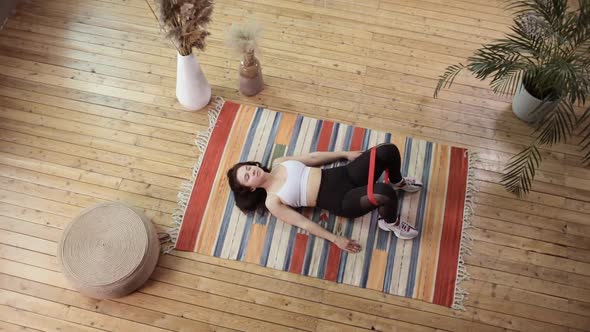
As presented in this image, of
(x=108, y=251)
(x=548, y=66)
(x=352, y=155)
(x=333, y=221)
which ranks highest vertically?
(x=548, y=66)

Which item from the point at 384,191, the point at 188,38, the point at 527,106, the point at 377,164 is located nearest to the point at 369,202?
the point at 384,191

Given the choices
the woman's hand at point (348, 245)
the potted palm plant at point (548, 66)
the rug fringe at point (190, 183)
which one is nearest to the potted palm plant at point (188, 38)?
the rug fringe at point (190, 183)

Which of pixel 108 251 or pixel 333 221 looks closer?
pixel 108 251

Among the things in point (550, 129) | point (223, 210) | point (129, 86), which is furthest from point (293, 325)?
point (129, 86)

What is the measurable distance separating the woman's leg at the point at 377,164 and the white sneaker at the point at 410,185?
183 mm

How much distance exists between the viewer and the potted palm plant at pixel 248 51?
9.90 ft

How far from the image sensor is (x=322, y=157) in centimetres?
297

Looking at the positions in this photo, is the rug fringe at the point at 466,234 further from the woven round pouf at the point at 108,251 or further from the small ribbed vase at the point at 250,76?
the woven round pouf at the point at 108,251

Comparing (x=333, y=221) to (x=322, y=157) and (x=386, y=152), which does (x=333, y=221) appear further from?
(x=386, y=152)

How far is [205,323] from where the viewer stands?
2.68m

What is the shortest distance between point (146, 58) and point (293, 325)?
2.40 metres

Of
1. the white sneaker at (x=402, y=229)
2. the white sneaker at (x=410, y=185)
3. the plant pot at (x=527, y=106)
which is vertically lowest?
the white sneaker at (x=402, y=229)

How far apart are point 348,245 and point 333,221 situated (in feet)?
0.70

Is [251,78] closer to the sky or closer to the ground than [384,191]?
closer to the sky
